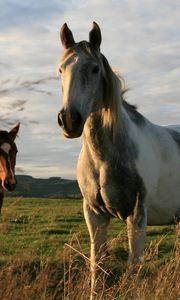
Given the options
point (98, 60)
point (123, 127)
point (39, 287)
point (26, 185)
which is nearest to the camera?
point (39, 287)

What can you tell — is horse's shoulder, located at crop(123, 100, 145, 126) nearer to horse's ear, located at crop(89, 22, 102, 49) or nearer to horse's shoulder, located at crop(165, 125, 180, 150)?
horse's shoulder, located at crop(165, 125, 180, 150)

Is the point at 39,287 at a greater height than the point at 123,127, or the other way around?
the point at 123,127

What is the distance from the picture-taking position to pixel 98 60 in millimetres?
5301

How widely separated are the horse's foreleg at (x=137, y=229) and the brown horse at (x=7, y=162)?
3.72 metres

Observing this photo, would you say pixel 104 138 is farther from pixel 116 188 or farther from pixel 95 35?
pixel 95 35

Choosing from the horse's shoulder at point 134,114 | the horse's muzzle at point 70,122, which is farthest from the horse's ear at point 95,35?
the horse's shoulder at point 134,114

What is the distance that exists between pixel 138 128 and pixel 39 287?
2318 mm

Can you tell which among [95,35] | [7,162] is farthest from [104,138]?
[7,162]

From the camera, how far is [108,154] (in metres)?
5.60

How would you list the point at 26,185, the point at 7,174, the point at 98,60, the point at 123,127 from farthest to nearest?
the point at 7,174 < the point at 26,185 < the point at 123,127 < the point at 98,60

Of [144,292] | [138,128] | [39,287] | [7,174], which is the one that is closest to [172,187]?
[138,128]

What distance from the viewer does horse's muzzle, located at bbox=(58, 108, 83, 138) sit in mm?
4738

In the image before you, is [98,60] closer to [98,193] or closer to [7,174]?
[98,193]

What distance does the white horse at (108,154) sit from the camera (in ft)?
16.8
